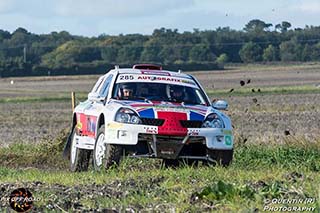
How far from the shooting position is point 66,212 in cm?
888

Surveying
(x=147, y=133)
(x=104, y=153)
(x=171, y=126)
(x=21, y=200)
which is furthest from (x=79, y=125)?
(x=21, y=200)

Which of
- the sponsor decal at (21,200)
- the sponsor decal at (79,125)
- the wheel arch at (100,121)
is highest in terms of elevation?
the wheel arch at (100,121)

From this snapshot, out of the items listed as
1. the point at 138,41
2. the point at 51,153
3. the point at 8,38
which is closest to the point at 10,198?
the point at 51,153

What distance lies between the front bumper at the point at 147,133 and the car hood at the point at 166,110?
209mm

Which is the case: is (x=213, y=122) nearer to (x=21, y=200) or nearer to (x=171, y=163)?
(x=171, y=163)

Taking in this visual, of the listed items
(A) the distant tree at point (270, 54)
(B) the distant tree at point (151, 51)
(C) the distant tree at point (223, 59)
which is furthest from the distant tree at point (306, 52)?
(B) the distant tree at point (151, 51)

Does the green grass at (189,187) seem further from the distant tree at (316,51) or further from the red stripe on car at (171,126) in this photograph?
the distant tree at (316,51)

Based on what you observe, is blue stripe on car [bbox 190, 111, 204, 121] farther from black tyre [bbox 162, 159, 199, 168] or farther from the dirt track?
the dirt track

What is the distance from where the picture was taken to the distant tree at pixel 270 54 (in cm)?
11038

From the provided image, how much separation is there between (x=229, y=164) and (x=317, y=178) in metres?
3.85

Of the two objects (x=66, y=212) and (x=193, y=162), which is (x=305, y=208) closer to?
(x=66, y=212)

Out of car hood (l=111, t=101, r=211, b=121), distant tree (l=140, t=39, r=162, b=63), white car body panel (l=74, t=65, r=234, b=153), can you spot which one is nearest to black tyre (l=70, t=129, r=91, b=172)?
white car body panel (l=74, t=65, r=234, b=153)

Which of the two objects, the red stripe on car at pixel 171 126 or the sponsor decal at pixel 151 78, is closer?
the red stripe on car at pixel 171 126

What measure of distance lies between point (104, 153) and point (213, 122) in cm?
160
